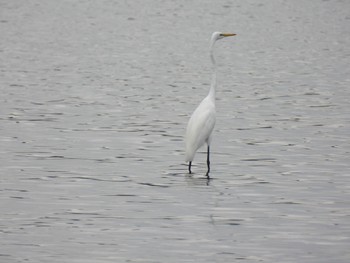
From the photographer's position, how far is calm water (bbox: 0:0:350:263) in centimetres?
1257

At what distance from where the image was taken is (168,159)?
1877 cm

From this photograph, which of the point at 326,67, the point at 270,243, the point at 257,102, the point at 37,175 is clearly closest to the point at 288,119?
the point at 257,102

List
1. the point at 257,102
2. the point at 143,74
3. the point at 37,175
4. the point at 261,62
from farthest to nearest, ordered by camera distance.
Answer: the point at 261,62 → the point at 143,74 → the point at 257,102 → the point at 37,175

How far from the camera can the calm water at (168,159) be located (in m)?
12.6

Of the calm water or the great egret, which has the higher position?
the great egret

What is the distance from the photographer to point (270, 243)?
12.5 m

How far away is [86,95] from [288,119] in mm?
7268

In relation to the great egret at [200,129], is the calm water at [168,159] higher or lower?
lower

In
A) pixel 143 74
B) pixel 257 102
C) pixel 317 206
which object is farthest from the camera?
pixel 143 74

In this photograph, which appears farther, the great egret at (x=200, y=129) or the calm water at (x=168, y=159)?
the great egret at (x=200, y=129)

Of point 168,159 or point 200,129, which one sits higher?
point 200,129

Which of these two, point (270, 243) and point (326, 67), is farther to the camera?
point (326, 67)

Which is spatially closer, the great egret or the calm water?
the calm water

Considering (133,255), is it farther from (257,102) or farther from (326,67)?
(326,67)
